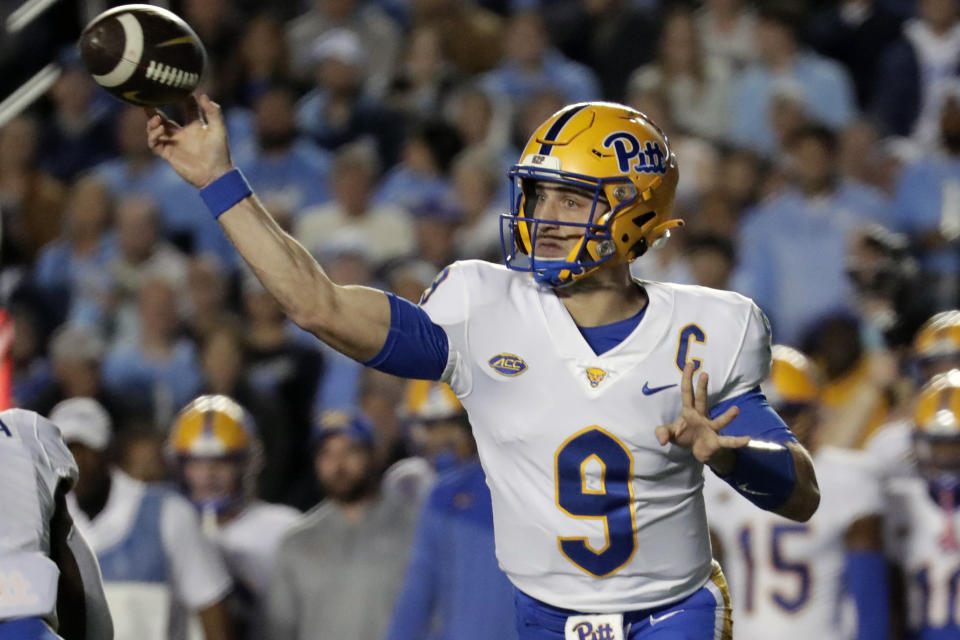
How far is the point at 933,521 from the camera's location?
6.33 metres

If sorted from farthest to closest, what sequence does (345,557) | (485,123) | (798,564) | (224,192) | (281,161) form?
(281,161), (485,123), (345,557), (798,564), (224,192)

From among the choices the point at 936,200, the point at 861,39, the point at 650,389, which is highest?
the point at 861,39

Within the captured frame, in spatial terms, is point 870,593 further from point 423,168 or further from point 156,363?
point 423,168

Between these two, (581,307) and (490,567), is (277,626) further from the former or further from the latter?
(581,307)

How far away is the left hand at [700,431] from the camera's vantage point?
11.3 ft

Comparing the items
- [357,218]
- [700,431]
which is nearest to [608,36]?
[357,218]

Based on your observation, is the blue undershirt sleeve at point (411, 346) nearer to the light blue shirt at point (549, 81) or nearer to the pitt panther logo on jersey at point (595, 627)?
the pitt panther logo on jersey at point (595, 627)

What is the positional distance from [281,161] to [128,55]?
593 cm

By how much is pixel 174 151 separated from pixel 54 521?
884 millimetres

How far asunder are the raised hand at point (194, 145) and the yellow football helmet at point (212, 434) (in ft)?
10.8

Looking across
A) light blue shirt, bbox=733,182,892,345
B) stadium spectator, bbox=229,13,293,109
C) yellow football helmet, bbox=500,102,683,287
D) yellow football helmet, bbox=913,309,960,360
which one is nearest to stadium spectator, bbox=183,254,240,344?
stadium spectator, bbox=229,13,293,109

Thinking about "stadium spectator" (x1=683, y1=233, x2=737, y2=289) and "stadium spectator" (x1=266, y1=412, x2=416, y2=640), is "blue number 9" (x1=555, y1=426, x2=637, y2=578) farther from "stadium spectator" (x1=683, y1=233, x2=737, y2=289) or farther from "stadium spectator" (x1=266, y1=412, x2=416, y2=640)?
"stadium spectator" (x1=683, y1=233, x2=737, y2=289)

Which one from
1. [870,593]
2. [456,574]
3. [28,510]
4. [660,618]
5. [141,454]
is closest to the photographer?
[28,510]

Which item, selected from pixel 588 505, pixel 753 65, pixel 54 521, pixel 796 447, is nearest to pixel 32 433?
pixel 54 521
